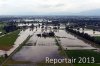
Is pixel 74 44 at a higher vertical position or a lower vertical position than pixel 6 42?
lower

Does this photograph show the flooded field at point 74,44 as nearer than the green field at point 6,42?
Yes

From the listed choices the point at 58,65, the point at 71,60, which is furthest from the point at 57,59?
the point at 58,65

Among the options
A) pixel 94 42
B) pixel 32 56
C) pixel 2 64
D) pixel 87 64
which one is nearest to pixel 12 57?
pixel 32 56

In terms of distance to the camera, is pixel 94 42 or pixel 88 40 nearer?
pixel 94 42

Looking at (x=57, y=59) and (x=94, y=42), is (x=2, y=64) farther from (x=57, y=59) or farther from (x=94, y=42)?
(x=94, y=42)

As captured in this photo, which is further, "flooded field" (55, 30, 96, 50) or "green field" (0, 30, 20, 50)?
"green field" (0, 30, 20, 50)

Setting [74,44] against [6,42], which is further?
[6,42]

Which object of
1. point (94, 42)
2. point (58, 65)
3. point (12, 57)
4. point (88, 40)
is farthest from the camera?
point (88, 40)

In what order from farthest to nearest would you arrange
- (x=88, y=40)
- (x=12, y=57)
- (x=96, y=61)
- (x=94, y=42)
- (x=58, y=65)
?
(x=88, y=40) < (x=94, y=42) < (x=12, y=57) < (x=96, y=61) < (x=58, y=65)

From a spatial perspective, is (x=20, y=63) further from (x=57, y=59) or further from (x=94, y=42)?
(x=94, y=42)
